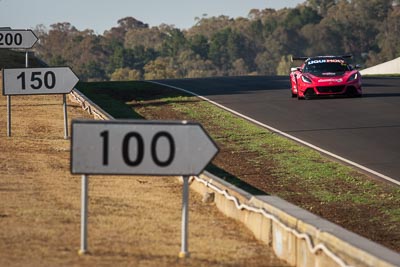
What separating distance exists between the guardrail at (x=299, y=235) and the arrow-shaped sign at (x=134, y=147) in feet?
3.95

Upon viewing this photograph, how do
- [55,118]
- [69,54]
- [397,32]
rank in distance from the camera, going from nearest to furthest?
[55,118], [69,54], [397,32]

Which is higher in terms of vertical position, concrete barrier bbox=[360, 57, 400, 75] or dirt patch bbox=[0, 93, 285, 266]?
dirt patch bbox=[0, 93, 285, 266]

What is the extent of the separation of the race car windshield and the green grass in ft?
11.9

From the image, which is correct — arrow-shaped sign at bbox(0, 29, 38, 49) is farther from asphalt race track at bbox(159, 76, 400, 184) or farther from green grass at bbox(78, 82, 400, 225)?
asphalt race track at bbox(159, 76, 400, 184)

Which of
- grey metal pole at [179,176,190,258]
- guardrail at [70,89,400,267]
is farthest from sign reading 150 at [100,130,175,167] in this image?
guardrail at [70,89,400,267]

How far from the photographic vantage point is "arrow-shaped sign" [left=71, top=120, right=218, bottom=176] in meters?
9.49

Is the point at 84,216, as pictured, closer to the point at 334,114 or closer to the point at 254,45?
the point at 334,114

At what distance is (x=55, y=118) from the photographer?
1004 inches

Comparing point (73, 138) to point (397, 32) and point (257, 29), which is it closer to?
point (397, 32)

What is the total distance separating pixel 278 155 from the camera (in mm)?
20484

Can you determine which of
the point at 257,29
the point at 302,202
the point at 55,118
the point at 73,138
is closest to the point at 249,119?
the point at 55,118

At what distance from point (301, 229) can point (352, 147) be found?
444 inches

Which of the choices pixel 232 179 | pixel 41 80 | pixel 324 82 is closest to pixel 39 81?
pixel 41 80

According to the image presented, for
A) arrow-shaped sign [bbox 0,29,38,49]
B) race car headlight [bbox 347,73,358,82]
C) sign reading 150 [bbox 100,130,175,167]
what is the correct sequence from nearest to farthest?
sign reading 150 [bbox 100,130,175,167] → arrow-shaped sign [bbox 0,29,38,49] → race car headlight [bbox 347,73,358,82]
